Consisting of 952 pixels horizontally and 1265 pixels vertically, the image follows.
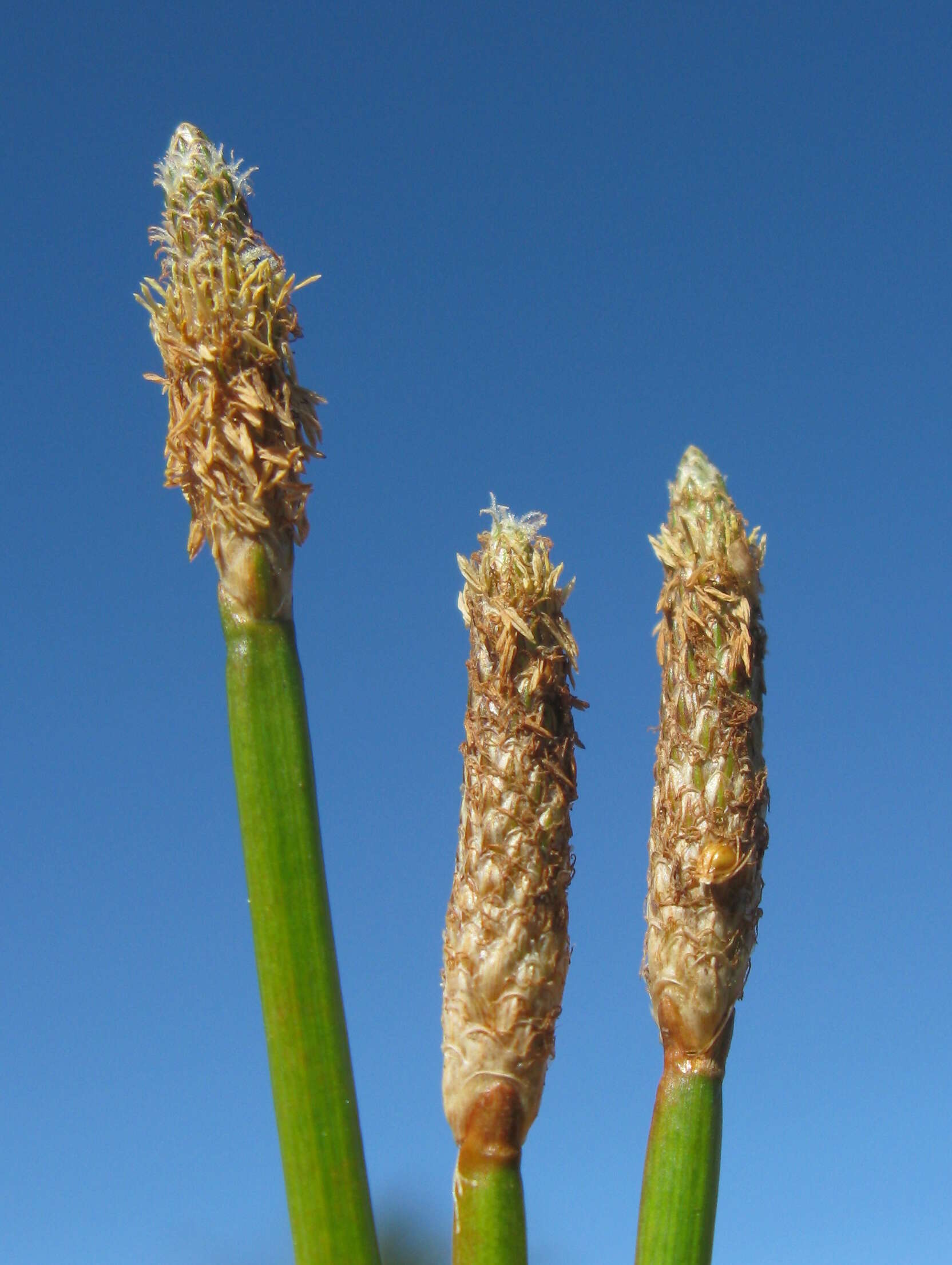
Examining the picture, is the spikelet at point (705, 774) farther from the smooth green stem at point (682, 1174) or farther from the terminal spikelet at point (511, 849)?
the terminal spikelet at point (511, 849)

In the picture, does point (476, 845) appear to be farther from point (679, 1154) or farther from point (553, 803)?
point (679, 1154)

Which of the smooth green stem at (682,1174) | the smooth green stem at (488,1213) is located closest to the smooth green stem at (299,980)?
the smooth green stem at (488,1213)

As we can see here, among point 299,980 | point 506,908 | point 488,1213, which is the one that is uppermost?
point 506,908

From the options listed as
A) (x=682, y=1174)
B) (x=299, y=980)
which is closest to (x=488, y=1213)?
(x=682, y=1174)

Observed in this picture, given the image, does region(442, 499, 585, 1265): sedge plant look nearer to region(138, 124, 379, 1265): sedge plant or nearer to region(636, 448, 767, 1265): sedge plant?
region(636, 448, 767, 1265): sedge plant

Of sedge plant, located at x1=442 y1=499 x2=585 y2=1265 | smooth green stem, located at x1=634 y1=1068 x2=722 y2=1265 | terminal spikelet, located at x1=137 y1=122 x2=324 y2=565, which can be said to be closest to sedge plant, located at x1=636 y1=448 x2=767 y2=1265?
smooth green stem, located at x1=634 y1=1068 x2=722 y2=1265

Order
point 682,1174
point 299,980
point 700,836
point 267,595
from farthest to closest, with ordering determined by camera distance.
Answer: point 700,836
point 682,1174
point 267,595
point 299,980

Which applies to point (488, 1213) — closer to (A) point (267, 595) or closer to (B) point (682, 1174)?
(B) point (682, 1174)
